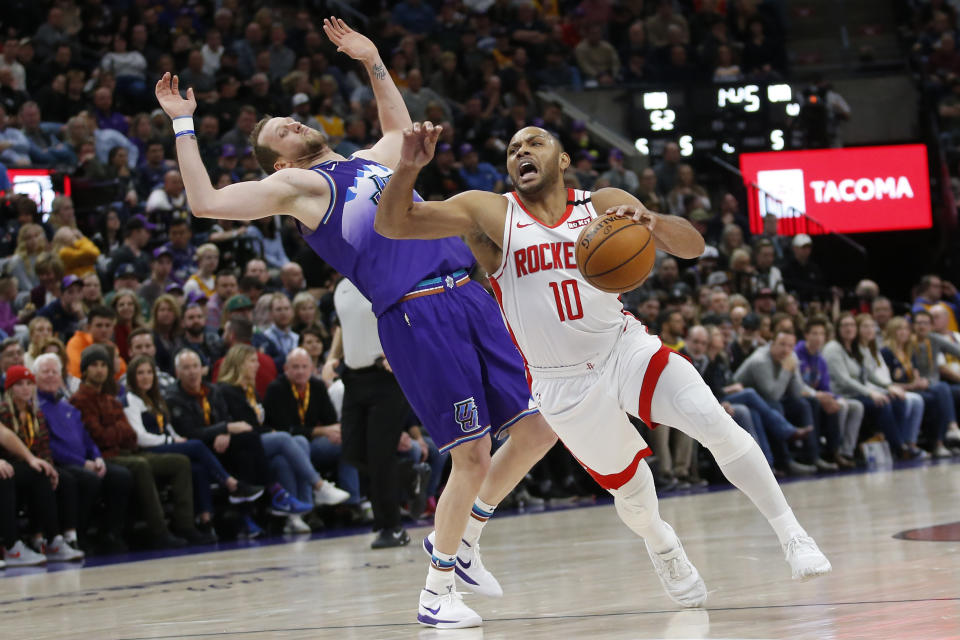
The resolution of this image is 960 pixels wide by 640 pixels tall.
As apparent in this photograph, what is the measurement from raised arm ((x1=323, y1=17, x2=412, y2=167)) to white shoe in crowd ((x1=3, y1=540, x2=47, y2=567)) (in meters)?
4.32

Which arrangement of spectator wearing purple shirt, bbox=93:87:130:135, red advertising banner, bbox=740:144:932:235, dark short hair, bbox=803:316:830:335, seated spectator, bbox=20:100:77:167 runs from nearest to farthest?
seated spectator, bbox=20:100:77:167 → dark short hair, bbox=803:316:830:335 → spectator wearing purple shirt, bbox=93:87:130:135 → red advertising banner, bbox=740:144:932:235

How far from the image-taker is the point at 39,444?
9.12 meters

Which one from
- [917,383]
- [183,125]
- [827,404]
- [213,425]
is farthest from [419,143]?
[917,383]

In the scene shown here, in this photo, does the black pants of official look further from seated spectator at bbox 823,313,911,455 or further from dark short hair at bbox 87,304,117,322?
seated spectator at bbox 823,313,911,455

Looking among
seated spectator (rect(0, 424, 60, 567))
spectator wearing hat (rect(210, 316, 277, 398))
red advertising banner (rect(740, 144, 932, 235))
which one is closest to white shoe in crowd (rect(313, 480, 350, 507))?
spectator wearing hat (rect(210, 316, 277, 398))

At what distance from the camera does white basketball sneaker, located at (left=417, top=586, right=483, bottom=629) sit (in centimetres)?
499

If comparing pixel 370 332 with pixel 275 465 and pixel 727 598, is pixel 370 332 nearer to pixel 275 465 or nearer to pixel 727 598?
pixel 275 465

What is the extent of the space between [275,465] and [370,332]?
2339mm

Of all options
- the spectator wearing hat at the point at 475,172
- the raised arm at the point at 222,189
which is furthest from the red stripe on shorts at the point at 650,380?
the spectator wearing hat at the point at 475,172

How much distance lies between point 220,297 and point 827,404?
6.01 m

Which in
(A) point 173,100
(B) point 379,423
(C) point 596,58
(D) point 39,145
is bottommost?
(B) point 379,423

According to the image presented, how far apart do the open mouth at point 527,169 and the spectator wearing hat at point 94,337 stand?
5803 millimetres

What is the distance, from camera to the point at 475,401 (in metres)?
5.45

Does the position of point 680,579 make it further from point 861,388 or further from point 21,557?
point 861,388
